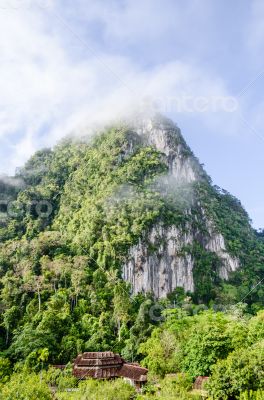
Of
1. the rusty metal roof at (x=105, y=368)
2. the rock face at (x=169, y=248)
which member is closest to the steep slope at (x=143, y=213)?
the rock face at (x=169, y=248)

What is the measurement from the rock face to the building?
21643 millimetres

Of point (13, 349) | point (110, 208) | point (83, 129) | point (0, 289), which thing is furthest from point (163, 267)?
point (83, 129)

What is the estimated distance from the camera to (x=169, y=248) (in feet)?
203

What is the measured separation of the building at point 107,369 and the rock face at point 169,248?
21.6 meters

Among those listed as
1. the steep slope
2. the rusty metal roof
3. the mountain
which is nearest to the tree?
the mountain

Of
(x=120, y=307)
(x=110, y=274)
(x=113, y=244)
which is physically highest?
(x=113, y=244)

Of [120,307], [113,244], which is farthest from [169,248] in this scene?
[120,307]

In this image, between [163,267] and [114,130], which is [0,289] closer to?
[163,267]

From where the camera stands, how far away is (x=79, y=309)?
45.2 m

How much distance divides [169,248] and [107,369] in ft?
104

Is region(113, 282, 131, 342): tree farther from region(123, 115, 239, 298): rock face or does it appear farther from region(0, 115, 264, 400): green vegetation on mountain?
region(123, 115, 239, 298): rock face

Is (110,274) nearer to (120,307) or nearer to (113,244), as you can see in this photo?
(113,244)

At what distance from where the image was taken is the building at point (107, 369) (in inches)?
1176

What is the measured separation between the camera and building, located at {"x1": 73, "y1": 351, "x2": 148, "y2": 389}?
29859mm
